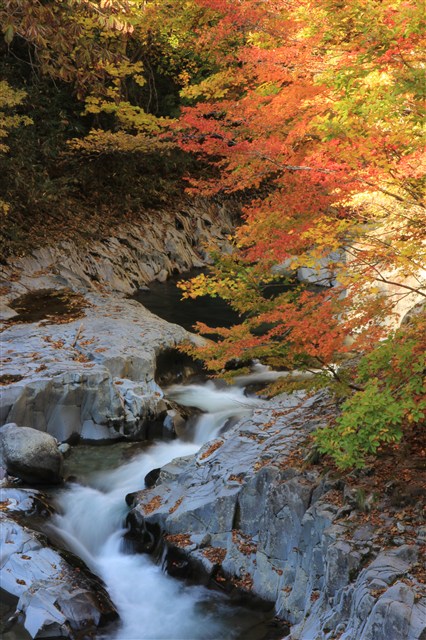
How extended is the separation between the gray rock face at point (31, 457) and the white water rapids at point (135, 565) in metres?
0.38

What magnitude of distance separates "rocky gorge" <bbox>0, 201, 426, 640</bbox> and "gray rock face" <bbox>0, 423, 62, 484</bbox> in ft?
0.40

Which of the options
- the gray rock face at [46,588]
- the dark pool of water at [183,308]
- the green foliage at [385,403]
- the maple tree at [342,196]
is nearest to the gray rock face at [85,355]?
the dark pool of water at [183,308]

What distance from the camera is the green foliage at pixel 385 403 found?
506cm

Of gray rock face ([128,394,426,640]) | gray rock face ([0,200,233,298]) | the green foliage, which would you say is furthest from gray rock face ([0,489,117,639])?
gray rock face ([0,200,233,298])

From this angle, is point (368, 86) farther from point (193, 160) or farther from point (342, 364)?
point (193, 160)

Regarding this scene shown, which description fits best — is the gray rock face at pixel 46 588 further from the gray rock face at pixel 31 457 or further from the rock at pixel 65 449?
the rock at pixel 65 449

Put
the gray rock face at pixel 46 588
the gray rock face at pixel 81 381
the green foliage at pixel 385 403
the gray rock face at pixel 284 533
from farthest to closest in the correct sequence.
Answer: the gray rock face at pixel 81 381
the gray rock face at pixel 46 588
the green foliage at pixel 385 403
the gray rock face at pixel 284 533

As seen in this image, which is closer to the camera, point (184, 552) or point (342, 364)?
point (184, 552)

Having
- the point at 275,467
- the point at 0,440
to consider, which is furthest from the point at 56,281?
the point at 275,467

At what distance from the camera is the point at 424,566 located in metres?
4.86

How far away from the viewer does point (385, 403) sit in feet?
16.6

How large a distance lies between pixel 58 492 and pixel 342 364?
432 centimetres

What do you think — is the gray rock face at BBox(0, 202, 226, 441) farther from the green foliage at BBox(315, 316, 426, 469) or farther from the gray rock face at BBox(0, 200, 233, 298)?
the green foliage at BBox(315, 316, 426, 469)

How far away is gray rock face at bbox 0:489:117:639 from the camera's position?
6137 millimetres
